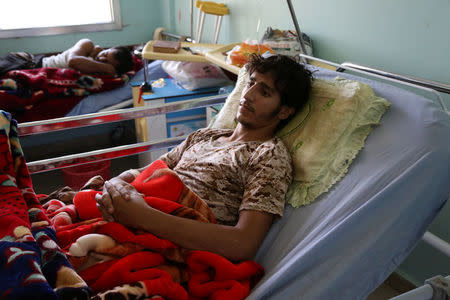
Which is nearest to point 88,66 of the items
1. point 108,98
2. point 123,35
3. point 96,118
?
point 108,98

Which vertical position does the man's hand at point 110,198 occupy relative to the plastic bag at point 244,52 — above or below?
below

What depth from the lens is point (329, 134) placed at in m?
1.29

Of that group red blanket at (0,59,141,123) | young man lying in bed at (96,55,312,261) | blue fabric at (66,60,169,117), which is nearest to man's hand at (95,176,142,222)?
young man lying in bed at (96,55,312,261)

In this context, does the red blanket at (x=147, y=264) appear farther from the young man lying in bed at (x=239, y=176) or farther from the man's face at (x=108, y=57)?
the man's face at (x=108, y=57)

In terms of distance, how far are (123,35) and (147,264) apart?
4171 millimetres

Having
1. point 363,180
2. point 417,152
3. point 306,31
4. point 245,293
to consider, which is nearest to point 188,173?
point 245,293

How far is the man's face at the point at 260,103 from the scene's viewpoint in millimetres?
1378

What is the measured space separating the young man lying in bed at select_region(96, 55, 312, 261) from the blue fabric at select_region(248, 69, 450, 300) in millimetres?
110

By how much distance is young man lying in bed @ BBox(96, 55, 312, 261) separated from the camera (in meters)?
1.06

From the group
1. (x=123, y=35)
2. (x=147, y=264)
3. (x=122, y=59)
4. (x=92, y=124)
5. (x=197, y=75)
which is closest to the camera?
(x=147, y=264)

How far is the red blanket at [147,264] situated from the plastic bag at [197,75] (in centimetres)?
188

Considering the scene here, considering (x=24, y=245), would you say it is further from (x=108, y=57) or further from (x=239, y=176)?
(x=108, y=57)

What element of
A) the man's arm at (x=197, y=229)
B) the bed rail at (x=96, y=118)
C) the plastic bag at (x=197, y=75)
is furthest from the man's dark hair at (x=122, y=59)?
the man's arm at (x=197, y=229)

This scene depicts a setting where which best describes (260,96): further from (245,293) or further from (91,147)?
(91,147)
